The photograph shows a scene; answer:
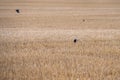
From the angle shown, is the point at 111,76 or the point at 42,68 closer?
the point at 111,76

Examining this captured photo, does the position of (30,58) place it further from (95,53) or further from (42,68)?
(95,53)

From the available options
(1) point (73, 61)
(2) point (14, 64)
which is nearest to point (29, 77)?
(2) point (14, 64)

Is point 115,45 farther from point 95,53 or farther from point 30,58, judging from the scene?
point 30,58

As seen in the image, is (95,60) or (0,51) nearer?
(95,60)

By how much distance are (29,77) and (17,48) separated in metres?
5.87

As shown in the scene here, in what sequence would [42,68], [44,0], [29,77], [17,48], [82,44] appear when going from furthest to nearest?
1. [44,0]
2. [82,44]
3. [17,48]
4. [42,68]
5. [29,77]

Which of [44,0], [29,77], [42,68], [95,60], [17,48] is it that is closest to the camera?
[29,77]

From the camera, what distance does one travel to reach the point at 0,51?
48.0ft

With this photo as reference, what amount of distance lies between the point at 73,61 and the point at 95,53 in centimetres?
220

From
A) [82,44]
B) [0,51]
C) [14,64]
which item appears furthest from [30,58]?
[82,44]

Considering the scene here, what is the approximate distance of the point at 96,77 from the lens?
9953 millimetres

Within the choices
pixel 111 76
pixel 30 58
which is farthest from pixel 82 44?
pixel 111 76

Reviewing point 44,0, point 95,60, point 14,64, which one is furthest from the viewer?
point 44,0

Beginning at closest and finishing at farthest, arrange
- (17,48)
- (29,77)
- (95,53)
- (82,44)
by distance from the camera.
A: (29,77) → (95,53) → (17,48) → (82,44)
